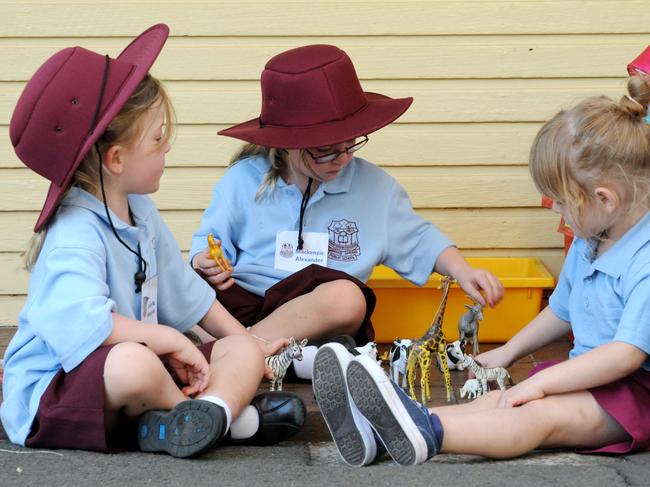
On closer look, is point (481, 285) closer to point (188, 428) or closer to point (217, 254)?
point (217, 254)

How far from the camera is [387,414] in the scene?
268 cm

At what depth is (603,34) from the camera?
14.7ft

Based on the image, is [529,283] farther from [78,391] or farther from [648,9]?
[78,391]

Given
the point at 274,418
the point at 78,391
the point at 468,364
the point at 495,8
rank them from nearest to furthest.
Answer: the point at 78,391
the point at 274,418
the point at 468,364
the point at 495,8

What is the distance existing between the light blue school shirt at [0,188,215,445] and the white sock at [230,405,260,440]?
44cm

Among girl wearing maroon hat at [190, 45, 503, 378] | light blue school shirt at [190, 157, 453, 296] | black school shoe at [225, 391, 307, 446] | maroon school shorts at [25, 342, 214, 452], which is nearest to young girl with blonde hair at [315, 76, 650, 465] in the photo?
black school shoe at [225, 391, 307, 446]

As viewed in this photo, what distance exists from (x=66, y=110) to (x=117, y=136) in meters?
0.21

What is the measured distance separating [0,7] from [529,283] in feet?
8.14

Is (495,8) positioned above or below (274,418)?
above

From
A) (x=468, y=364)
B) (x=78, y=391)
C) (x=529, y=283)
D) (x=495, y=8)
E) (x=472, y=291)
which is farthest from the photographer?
(x=495, y=8)

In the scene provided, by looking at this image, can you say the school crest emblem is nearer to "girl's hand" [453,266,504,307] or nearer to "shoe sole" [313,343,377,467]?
"girl's hand" [453,266,504,307]

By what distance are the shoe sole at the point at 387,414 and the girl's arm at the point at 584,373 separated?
0.35 metres

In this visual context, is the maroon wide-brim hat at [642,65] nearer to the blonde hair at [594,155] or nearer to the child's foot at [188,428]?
the blonde hair at [594,155]

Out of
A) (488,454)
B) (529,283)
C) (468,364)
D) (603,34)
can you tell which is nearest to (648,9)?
(603,34)
